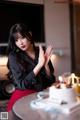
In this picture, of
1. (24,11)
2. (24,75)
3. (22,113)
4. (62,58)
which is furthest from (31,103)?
A: (62,58)

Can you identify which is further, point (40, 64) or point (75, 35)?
point (75, 35)

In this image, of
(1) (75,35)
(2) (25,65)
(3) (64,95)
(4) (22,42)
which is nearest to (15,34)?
(4) (22,42)

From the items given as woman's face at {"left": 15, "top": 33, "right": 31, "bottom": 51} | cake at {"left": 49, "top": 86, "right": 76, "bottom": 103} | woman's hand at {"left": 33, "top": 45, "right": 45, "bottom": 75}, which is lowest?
cake at {"left": 49, "top": 86, "right": 76, "bottom": 103}

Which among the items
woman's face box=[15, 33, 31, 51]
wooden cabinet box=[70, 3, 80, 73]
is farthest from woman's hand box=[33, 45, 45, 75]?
wooden cabinet box=[70, 3, 80, 73]

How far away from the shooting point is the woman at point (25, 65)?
154 centimetres

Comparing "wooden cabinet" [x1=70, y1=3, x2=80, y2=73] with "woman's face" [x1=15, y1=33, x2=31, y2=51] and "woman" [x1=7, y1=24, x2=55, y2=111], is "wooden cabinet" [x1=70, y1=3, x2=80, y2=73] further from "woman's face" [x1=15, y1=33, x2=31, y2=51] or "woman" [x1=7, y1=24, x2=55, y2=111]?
"woman's face" [x1=15, y1=33, x2=31, y2=51]

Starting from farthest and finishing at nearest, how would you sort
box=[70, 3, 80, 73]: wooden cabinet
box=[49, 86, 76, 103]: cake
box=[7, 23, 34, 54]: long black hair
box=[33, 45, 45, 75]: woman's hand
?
1. box=[70, 3, 80, 73]: wooden cabinet
2. box=[7, 23, 34, 54]: long black hair
3. box=[33, 45, 45, 75]: woman's hand
4. box=[49, 86, 76, 103]: cake

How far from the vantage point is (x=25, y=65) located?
1.62 metres

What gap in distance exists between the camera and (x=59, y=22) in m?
4.52

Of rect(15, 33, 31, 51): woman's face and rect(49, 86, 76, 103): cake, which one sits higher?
rect(15, 33, 31, 51): woman's face

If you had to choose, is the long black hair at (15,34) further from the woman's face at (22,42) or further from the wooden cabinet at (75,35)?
the wooden cabinet at (75,35)

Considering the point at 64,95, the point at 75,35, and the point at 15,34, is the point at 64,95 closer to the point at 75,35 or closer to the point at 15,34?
the point at 15,34

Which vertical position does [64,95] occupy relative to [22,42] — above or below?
below

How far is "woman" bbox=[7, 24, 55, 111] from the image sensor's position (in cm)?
154
